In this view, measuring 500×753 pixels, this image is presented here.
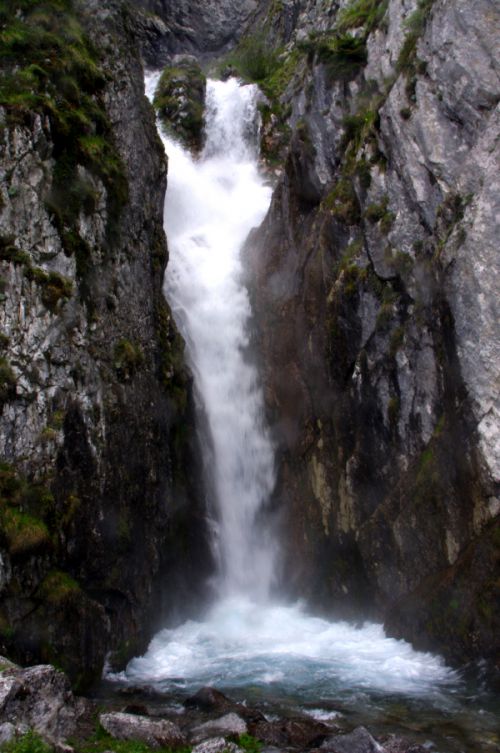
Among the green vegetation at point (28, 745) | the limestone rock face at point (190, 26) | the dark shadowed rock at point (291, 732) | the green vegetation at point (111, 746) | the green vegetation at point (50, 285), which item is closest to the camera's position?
the green vegetation at point (28, 745)

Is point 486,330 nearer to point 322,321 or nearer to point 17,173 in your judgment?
point 322,321

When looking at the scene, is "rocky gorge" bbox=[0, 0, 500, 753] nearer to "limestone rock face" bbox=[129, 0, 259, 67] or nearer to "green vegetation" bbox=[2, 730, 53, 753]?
"green vegetation" bbox=[2, 730, 53, 753]

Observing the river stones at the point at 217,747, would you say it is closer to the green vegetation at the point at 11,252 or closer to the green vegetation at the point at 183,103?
the green vegetation at the point at 11,252

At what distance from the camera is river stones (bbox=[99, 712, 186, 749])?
345 inches

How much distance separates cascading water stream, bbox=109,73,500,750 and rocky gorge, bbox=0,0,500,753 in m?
0.71

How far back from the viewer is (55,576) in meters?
12.3

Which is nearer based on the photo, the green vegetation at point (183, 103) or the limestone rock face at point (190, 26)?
the green vegetation at point (183, 103)

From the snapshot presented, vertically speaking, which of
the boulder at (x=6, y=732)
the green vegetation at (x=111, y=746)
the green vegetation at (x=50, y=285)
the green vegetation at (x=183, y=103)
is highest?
the green vegetation at (x=183, y=103)

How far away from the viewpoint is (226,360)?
2148cm

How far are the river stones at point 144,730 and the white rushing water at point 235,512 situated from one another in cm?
370

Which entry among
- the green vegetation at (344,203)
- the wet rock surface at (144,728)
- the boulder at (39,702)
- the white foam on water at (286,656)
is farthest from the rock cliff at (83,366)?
the green vegetation at (344,203)

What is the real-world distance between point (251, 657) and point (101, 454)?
5.82 m

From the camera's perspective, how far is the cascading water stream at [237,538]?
12805 millimetres

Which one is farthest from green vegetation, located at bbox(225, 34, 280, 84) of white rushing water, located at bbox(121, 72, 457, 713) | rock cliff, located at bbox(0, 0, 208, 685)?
rock cliff, located at bbox(0, 0, 208, 685)
